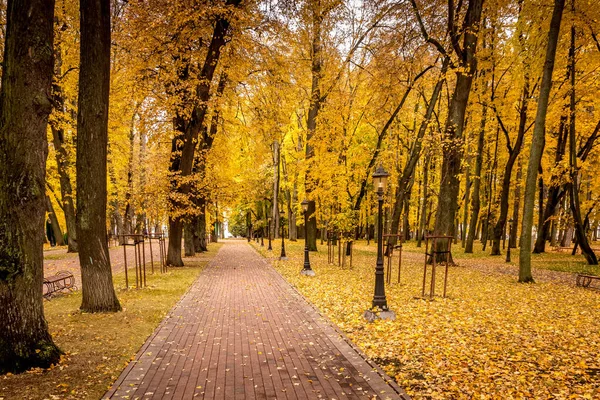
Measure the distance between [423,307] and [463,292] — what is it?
8.22ft

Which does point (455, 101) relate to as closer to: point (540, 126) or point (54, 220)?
point (540, 126)

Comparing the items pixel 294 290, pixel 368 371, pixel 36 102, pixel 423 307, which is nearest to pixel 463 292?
pixel 423 307

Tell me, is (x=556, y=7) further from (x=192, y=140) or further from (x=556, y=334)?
(x=192, y=140)

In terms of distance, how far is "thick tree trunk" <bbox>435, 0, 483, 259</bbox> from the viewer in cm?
1513

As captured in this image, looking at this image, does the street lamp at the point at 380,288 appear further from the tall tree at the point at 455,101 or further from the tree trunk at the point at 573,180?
the tree trunk at the point at 573,180

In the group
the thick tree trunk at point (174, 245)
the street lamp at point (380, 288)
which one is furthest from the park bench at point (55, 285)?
the street lamp at point (380, 288)

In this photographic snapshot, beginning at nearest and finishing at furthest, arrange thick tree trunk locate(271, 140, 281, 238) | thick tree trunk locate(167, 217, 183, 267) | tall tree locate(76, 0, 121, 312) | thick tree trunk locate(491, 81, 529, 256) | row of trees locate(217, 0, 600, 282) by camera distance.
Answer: tall tree locate(76, 0, 121, 312) < row of trees locate(217, 0, 600, 282) < thick tree trunk locate(167, 217, 183, 267) < thick tree trunk locate(491, 81, 529, 256) < thick tree trunk locate(271, 140, 281, 238)

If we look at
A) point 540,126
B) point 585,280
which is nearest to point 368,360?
point 540,126

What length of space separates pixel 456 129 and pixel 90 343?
14680 mm

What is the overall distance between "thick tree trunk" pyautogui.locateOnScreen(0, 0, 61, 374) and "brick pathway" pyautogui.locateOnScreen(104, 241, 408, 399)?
58.0 inches

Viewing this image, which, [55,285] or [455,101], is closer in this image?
[55,285]

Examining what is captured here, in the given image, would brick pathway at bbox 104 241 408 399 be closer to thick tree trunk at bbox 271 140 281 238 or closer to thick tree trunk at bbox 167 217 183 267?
thick tree trunk at bbox 167 217 183 267

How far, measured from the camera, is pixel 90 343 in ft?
20.1

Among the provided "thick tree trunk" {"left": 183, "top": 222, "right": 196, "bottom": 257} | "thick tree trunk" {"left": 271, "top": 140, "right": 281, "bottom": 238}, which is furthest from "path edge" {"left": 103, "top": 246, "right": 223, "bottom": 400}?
"thick tree trunk" {"left": 271, "top": 140, "right": 281, "bottom": 238}
